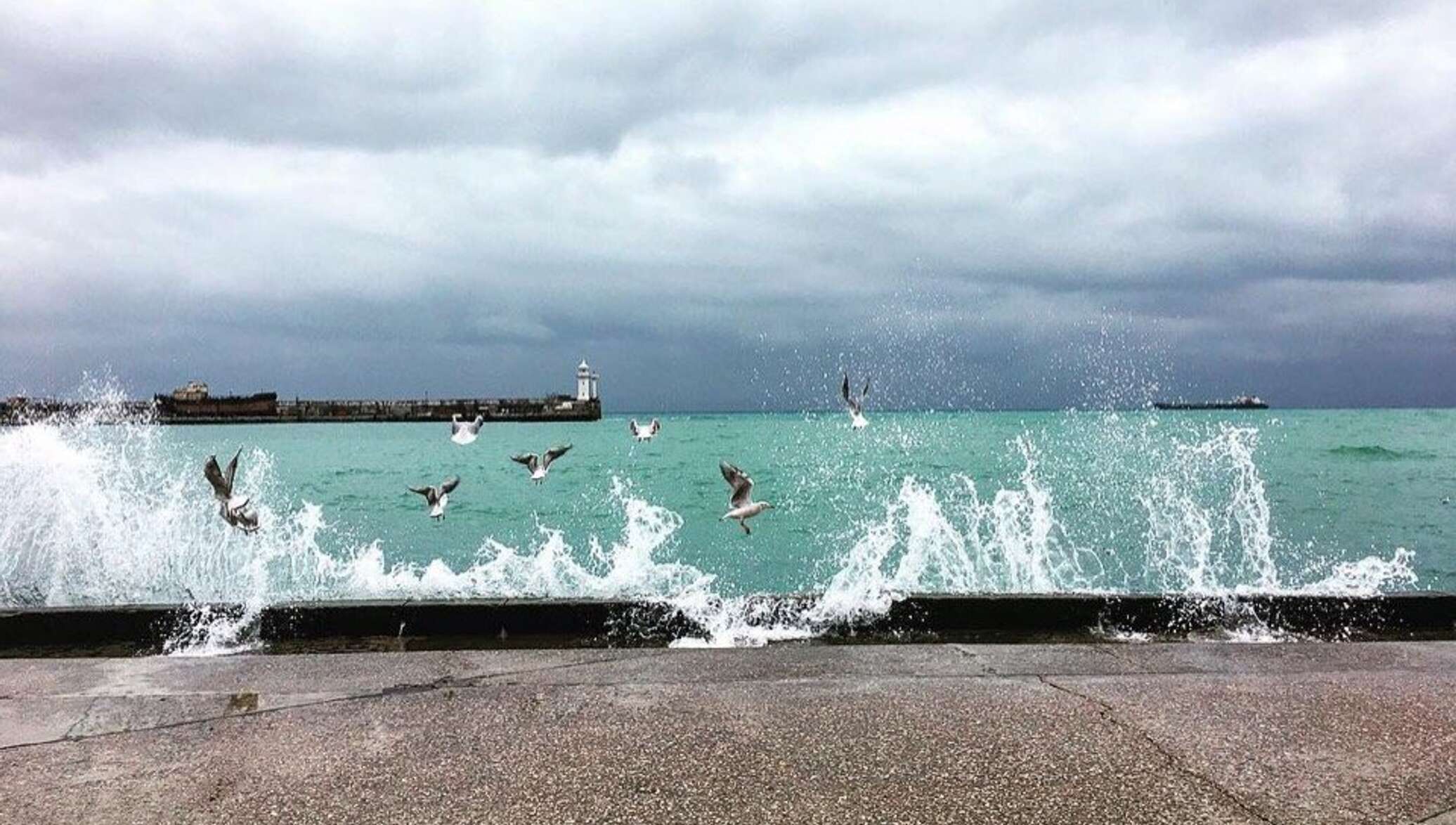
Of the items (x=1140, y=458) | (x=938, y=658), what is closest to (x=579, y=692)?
(x=938, y=658)

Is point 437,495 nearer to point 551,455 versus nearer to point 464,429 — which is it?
point 551,455

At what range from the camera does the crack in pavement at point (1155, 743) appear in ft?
13.1

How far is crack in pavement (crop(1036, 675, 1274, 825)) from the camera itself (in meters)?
3.98

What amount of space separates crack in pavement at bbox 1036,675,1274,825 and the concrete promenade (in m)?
0.02

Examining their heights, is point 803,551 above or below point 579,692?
below

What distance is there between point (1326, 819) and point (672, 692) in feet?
10.1

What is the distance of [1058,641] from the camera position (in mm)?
7254

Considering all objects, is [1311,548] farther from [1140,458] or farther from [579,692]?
[1140,458]

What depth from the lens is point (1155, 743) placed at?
4711 millimetres

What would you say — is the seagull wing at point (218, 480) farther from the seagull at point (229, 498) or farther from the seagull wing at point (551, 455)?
the seagull wing at point (551, 455)

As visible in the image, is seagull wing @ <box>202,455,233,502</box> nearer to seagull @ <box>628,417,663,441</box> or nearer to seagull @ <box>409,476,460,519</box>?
seagull @ <box>409,476,460,519</box>

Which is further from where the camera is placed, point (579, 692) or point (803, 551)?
point (803, 551)

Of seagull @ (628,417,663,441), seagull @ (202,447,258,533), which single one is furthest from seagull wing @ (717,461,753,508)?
seagull @ (628,417,663,441)

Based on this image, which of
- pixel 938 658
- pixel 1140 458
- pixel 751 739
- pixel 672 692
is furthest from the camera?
pixel 1140 458
